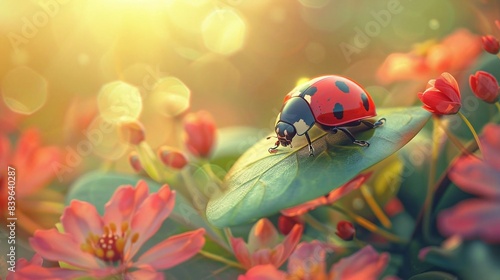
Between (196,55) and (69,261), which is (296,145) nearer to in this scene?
(69,261)

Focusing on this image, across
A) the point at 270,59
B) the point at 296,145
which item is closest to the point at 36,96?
the point at 270,59

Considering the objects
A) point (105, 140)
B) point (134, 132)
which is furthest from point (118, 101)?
point (134, 132)

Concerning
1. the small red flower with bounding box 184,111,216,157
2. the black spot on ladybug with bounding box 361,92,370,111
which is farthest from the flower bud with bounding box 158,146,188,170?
the black spot on ladybug with bounding box 361,92,370,111

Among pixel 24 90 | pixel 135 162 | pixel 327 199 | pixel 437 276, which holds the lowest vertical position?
pixel 437 276

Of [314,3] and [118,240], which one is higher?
[314,3]

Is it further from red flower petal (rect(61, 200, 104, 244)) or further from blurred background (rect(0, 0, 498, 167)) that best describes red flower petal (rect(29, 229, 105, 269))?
blurred background (rect(0, 0, 498, 167))

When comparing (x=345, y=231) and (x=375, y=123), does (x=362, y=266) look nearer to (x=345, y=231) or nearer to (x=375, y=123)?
(x=345, y=231)

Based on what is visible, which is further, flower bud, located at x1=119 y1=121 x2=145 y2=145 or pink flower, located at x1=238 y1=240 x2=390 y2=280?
flower bud, located at x1=119 y1=121 x2=145 y2=145
